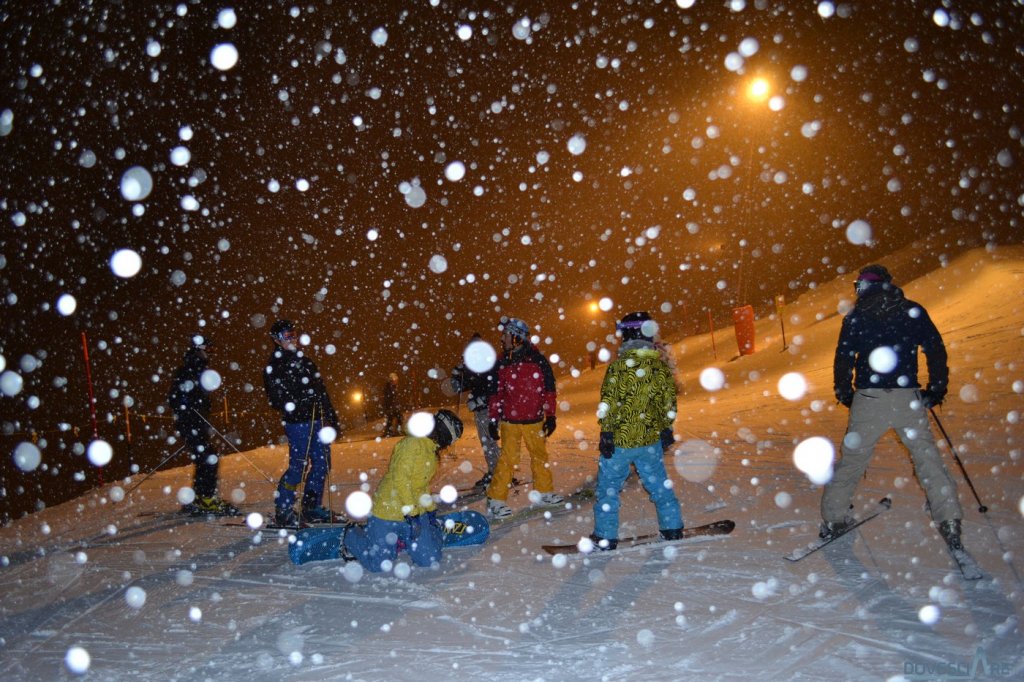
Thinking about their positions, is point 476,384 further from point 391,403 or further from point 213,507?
point 391,403

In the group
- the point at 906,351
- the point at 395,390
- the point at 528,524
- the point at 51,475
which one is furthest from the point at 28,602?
the point at 51,475

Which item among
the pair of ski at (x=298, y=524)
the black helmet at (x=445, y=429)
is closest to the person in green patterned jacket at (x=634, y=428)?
the black helmet at (x=445, y=429)

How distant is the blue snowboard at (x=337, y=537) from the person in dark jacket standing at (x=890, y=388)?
271cm

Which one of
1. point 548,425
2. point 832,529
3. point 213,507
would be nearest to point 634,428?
point 832,529

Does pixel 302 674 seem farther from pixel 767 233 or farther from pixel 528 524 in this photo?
pixel 767 233

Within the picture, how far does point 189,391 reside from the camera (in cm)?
745

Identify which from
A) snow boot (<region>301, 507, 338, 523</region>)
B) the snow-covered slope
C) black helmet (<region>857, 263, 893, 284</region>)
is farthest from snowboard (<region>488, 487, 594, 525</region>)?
black helmet (<region>857, 263, 893, 284</region>)

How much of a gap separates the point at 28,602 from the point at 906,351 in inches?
246

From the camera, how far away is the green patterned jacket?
16.5ft

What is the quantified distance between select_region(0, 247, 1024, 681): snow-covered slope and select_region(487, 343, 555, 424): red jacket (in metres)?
1.04

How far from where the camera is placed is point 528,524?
241 inches

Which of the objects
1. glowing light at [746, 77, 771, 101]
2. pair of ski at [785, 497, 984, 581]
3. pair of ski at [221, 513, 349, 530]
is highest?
glowing light at [746, 77, 771, 101]

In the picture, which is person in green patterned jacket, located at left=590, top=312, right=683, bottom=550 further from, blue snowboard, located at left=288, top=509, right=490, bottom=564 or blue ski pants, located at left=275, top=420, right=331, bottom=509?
blue ski pants, located at left=275, top=420, right=331, bottom=509

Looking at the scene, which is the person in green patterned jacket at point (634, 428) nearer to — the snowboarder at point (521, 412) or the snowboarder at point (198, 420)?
the snowboarder at point (521, 412)
